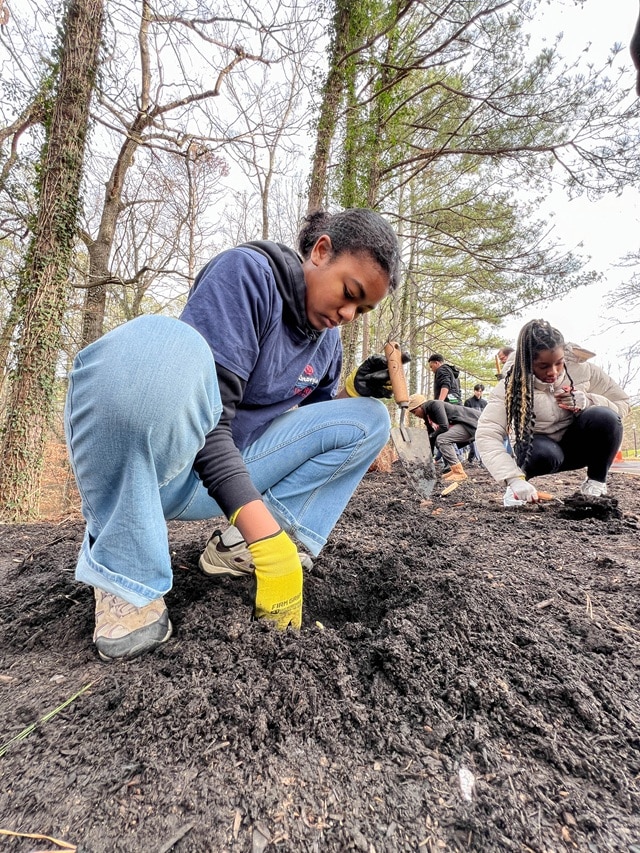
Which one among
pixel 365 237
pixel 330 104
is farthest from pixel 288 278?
pixel 330 104

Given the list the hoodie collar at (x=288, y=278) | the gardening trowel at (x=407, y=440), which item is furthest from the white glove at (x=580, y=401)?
the hoodie collar at (x=288, y=278)

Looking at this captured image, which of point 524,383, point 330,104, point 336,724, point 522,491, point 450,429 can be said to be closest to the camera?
point 336,724

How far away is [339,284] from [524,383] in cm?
192

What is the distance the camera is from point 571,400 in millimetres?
2699

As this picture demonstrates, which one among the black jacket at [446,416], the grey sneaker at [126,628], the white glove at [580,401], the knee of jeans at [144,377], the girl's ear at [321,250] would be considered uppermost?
the girl's ear at [321,250]

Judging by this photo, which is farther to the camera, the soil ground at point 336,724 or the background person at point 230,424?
the background person at point 230,424

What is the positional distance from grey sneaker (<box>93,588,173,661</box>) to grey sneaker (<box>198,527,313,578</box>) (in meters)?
0.38

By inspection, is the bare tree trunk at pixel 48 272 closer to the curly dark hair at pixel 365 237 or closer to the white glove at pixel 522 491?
the curly dark hair at pixel 365 237

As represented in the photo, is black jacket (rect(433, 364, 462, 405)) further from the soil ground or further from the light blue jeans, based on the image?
the light blue jeans

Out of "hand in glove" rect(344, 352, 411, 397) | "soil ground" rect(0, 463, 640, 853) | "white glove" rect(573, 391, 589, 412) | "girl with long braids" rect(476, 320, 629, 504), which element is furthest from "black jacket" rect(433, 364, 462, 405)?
"soil ground" rect(0, 463, 640, 853)

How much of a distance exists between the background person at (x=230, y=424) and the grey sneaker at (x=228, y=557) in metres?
0.15

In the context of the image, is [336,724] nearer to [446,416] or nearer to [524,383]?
[524,383]

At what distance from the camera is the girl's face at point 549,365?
2500mm

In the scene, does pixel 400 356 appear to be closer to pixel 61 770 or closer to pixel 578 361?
pixel 61 770
